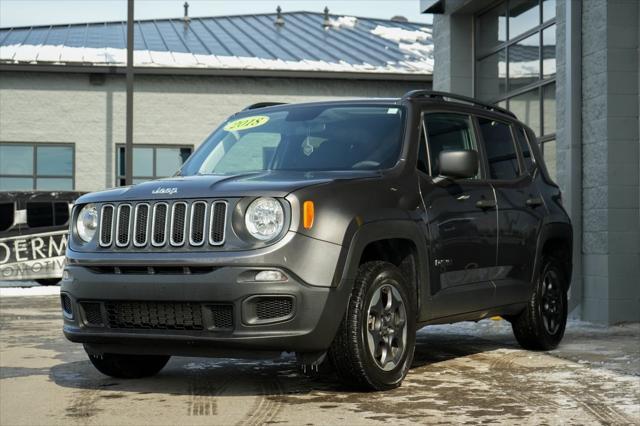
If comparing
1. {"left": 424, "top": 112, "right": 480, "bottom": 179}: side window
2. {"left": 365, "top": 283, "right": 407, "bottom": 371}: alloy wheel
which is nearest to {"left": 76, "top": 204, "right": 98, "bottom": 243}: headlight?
{"left": 365, "top": 283, "right": 407, "bottom": 371}: alloy wheel

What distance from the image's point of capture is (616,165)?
11.4 meters

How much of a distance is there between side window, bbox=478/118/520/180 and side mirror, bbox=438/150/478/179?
106 centimetres

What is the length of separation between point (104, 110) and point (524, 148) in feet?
67.7

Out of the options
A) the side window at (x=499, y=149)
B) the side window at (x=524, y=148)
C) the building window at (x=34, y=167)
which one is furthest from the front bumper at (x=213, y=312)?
the building window at (x=34, y=167)

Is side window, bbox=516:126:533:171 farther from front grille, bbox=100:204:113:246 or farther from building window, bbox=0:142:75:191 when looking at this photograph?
building window, bbox=0:142:75:191

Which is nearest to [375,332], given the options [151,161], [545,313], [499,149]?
[499,149]

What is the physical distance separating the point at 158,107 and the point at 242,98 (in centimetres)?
235

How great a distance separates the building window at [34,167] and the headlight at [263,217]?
22531 mm

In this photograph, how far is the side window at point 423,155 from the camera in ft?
23.6

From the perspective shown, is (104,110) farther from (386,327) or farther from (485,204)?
(386,327)

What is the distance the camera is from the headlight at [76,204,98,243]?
21.9 feet

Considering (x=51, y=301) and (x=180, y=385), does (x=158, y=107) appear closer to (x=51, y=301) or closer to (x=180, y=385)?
(x=51, y=301)

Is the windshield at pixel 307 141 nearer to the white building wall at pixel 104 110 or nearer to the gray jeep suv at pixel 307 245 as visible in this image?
the gray jeep suv at pixel 307 245

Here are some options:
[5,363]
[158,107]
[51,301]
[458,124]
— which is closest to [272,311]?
[458,124]
